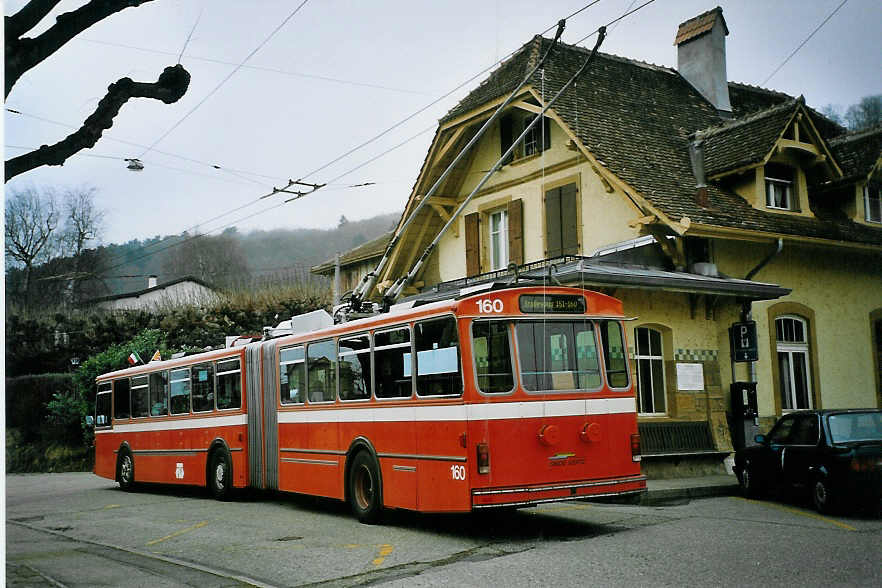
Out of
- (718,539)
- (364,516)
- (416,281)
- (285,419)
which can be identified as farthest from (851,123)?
(416,281)

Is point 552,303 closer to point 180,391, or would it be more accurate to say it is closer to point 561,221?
point 561,221

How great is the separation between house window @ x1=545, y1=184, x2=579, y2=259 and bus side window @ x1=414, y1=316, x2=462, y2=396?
342 inches

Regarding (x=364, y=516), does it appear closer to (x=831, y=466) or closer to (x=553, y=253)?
(x=831, y=466)

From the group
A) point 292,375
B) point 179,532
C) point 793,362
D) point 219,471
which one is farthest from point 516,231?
point 179,532

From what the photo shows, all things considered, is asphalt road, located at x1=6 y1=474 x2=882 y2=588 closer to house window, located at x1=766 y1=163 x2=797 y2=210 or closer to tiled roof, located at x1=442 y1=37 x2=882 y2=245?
tiled roof, located at x1=442 y1=37 x2=882 y2=245

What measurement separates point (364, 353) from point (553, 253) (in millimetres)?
8296

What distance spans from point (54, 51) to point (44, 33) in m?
0.16

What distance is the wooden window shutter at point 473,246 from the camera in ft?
72.9

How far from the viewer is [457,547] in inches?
400

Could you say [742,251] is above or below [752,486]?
above

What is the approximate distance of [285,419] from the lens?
1476 centimetres

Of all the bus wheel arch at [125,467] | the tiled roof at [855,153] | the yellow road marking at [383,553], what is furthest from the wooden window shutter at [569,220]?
the yellow road marking at [383,553]

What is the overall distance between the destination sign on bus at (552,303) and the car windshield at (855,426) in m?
3.89

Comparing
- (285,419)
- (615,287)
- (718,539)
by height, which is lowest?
(718,539)
